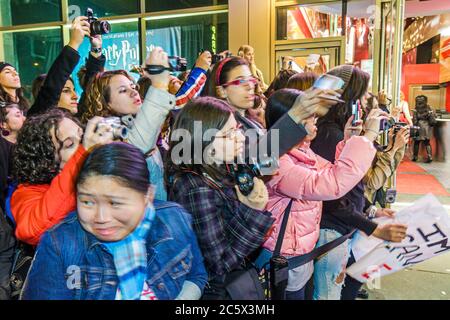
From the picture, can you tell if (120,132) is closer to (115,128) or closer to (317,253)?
(115,128)

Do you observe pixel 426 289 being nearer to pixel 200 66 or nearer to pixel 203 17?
pixel 200 66

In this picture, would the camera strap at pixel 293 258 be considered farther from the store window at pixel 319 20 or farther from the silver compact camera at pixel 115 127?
the store window at pixel 319 20

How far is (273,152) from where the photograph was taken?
1.54 m

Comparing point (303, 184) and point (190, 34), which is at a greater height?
point (190, 34)

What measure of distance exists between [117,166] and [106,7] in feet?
23.9

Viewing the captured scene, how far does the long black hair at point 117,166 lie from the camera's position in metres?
1.20

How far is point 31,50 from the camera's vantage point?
26.2 feet

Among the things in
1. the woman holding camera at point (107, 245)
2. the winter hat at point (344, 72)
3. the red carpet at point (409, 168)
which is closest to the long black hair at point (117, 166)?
the woman holding camera at point (107, 245)

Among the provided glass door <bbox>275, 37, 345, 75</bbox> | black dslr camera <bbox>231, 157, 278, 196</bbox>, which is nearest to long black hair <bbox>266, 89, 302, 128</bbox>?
black dslr camera <bbox>231, 157, 278, 196</bbox>

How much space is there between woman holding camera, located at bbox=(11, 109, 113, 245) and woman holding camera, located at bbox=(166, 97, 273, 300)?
33cm

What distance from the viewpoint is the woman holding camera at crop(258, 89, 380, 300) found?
5.65 ft

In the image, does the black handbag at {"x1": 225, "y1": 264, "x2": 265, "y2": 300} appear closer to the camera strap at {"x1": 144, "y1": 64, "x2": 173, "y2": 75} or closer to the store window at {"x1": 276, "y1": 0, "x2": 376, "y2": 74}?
the camera strap at {"x1": 144, "y1": 64, "x2": 173, "y2": 75}

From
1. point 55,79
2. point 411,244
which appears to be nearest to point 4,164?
point 55,79

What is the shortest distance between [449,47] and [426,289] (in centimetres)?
1277
